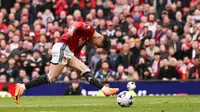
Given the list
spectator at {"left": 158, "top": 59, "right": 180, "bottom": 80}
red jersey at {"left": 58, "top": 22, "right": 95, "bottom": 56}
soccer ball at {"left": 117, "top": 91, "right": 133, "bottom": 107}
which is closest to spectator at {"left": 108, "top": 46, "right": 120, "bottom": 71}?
spectator at {"left": 158, "top": 59, "right": 180, "bottom": 80}

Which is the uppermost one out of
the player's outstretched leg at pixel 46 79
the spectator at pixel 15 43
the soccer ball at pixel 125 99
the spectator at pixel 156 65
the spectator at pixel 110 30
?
the spectator at pixel 110 30

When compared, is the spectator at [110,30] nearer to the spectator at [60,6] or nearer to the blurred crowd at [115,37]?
the blurred crowd at [115,37]

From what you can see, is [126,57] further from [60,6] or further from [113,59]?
[60,6]

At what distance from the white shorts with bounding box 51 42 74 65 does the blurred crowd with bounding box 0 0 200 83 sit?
7.46 meters

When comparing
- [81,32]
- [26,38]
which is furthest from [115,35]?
[81,32]

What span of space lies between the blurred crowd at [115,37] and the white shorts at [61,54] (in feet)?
24.5

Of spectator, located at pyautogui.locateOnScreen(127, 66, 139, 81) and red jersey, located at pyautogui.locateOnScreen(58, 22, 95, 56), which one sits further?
spectator, located at pyautogui.locateOnScreen(127, 66, 139, 81)

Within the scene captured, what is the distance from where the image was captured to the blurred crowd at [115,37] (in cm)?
2423

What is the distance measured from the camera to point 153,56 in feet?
81.4

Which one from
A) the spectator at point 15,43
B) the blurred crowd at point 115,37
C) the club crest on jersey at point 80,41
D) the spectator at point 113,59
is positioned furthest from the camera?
the spectator at point 15,43

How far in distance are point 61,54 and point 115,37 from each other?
9835 mm

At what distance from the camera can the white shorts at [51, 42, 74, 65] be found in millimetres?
16375

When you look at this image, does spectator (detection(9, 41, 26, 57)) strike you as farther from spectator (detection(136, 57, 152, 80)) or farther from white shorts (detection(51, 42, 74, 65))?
white shorts (detection(51, 42, 74, 65))

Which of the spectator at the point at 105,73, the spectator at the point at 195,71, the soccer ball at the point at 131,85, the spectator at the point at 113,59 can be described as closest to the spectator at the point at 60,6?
the spectator at the point at 113,59
